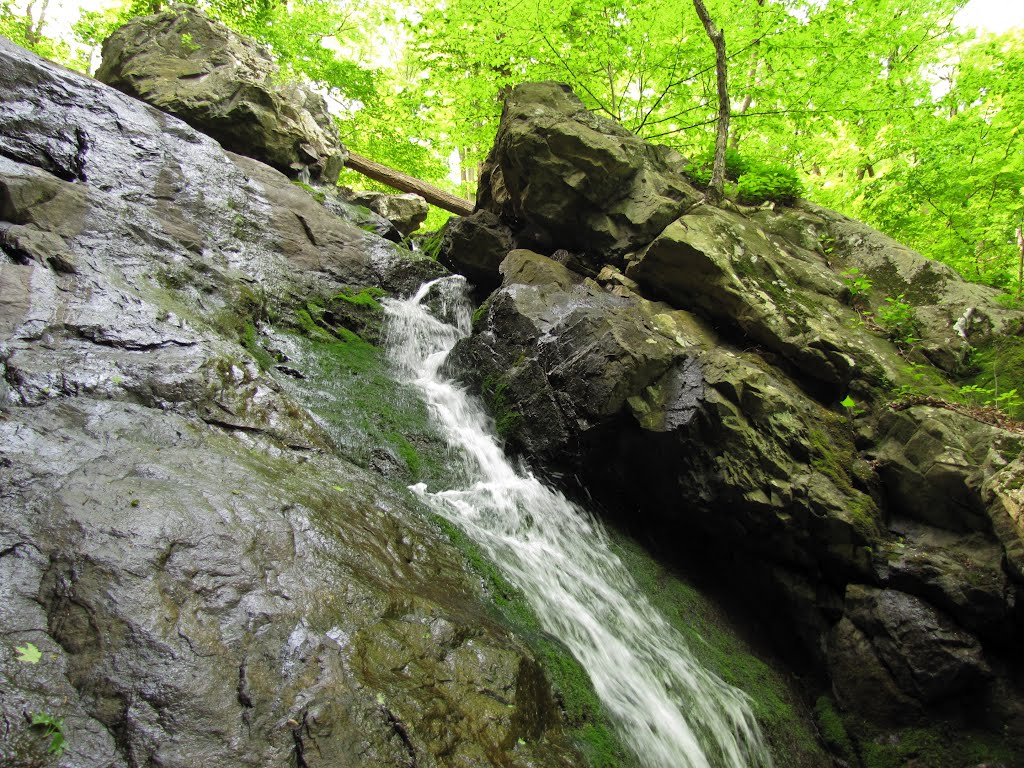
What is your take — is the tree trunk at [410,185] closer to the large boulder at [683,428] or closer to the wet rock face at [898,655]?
the large boulder at [683,428]

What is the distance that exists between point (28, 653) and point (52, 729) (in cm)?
41

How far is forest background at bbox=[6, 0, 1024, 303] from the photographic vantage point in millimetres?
9109

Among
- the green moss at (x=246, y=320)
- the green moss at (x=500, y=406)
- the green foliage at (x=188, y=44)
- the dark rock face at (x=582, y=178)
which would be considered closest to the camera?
the green moss at (x=246, y=320)

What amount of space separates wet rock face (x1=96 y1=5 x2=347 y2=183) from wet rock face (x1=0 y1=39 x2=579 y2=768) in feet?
19.1

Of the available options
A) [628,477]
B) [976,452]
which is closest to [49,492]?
[628,477]

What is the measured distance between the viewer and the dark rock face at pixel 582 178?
8969 mm

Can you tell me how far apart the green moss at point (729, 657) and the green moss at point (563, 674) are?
2.04m

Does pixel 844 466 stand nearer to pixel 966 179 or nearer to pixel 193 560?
pixel 193 560

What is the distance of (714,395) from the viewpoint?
609 cm

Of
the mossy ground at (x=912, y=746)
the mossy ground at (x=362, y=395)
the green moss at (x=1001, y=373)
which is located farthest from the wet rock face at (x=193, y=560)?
the green moss at (x=1001, y=373)

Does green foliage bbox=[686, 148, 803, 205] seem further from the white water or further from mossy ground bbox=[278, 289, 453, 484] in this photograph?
the white water

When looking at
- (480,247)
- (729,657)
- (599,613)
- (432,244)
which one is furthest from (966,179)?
(432,244)

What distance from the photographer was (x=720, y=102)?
9242 millimetres

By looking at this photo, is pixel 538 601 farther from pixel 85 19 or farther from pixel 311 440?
pixel 85 19
